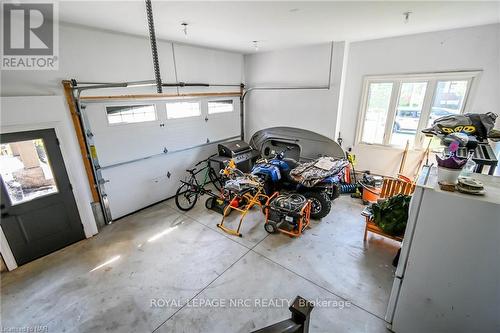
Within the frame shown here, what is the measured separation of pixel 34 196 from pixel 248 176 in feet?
10.5

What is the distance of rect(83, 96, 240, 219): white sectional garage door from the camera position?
12.5 ft

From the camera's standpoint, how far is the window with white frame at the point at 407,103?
403cm

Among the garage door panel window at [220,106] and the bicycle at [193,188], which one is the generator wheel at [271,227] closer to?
the bicycle at [193,188]

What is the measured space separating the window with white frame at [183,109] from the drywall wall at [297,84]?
176cm

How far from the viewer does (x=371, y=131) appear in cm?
505

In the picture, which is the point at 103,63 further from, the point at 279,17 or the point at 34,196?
the point at 279,17

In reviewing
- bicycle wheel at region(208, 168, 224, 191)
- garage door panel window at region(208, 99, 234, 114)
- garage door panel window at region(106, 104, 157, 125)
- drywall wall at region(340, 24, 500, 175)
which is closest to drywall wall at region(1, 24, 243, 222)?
garage door panel window at region(106, 104, 157, 125)

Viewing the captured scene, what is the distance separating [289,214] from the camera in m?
3.50

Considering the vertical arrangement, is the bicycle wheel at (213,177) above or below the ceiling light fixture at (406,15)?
below

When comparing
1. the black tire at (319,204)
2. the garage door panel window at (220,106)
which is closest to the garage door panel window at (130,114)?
the garage door panel window at (220,106)

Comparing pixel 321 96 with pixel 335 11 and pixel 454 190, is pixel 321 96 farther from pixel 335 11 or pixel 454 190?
pixel 454 190

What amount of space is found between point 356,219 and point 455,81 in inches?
121

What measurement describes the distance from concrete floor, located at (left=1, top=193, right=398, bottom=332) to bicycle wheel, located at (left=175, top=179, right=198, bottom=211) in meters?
0.65

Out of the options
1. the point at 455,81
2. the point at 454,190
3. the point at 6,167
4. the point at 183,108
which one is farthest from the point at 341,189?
the point at 6,167
